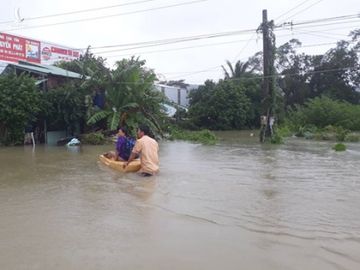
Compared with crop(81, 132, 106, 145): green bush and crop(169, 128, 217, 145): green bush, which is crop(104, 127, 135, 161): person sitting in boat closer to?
crop(81, 132, 106, 145): green bush

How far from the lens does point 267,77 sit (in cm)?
2359

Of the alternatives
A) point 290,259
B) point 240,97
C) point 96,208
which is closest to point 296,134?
point 240,97

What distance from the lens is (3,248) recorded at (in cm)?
568

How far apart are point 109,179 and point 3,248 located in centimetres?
586

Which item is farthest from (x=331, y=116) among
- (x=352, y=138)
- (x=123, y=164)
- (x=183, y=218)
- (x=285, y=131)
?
(x=183, y=218)

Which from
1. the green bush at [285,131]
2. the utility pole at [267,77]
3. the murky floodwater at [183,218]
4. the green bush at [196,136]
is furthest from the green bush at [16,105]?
the green bush at [285,131]

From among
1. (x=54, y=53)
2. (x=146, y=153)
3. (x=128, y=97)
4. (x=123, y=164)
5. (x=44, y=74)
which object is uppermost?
(x=54, y=53)

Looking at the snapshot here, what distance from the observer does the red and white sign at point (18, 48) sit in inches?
1304

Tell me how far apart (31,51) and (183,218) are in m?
31.5

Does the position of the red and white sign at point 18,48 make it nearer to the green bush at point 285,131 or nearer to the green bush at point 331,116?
the green bush at point 285,131

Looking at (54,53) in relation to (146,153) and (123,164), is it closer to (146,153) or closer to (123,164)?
(123,164)

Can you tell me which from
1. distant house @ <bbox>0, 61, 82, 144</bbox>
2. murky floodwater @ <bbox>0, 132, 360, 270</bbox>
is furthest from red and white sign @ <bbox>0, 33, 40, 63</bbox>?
murky floodwater @ <bbox>0, 132, 360, 270</bbox>

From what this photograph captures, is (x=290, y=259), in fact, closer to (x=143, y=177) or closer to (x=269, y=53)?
(x=143, y=177)

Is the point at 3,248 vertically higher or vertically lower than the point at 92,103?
lower
